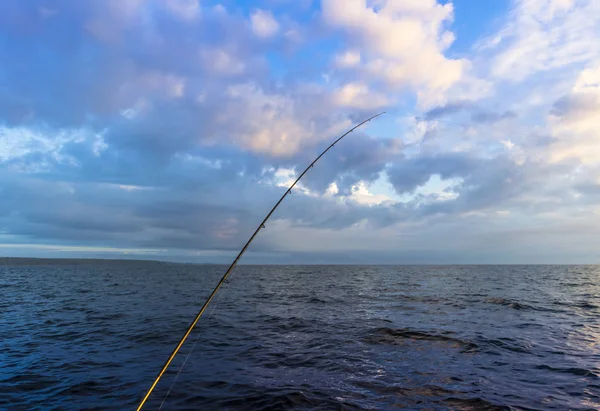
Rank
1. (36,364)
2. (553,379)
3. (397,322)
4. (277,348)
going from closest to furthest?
(553,379), (36,364), (277,348), (397,322)

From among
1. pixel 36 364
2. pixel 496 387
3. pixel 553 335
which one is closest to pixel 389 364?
pixel 496 387

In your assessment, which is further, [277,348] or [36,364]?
[277,348]

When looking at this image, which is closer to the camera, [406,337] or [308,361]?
[308,361]

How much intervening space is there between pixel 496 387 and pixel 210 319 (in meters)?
13.6

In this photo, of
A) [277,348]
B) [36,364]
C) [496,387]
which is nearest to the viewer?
[496,387]

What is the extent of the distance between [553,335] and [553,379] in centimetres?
634

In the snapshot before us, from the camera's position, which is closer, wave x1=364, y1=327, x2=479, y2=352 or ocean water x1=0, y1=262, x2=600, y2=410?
ocean water x1=0, y1=262, x2=600, y2=410

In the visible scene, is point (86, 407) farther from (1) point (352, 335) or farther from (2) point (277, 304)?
(2) point (277, 304)

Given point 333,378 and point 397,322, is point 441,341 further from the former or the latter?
point 333,378

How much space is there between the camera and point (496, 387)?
7973 millimetres

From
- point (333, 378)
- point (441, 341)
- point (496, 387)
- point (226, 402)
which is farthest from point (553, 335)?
point (226, 402)

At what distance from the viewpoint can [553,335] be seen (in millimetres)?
13664

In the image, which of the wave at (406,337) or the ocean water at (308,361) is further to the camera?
the wave at (406,337)

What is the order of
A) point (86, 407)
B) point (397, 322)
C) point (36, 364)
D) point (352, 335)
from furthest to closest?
1. point (397, 322)
2. point (352, 335)
3. point (36, 364)
4. point (86, 407)
